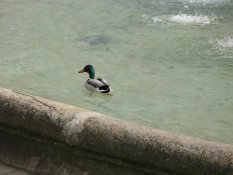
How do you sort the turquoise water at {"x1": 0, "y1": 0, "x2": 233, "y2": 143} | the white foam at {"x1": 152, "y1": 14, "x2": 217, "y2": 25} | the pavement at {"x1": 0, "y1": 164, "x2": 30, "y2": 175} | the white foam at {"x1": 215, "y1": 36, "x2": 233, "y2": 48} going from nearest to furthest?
the pavement at {"x1": 0, "y1": 164, "x2": 30, "y2": 175}, the turquoise water at {"x1": 0, "y1": 0, "x2": 233, "y2": 143}, the white foam at {"x1": 215, "y1": 36, "x2": 233, "y2": 48}, the white foam at {"x1": 152, "y1": 14, "x2": 217, "y2": 25}

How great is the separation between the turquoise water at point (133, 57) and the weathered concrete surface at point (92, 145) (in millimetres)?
3530

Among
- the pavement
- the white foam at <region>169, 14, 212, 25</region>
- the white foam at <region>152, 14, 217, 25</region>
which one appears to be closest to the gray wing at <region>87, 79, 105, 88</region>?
the pavement

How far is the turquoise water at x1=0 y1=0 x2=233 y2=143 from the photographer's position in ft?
27.7

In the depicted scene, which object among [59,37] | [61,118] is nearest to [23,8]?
[59,37]

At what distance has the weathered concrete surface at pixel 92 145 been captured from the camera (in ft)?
11.7

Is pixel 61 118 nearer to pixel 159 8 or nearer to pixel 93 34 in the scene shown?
pixel 93 34

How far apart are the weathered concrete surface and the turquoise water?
3.53 m

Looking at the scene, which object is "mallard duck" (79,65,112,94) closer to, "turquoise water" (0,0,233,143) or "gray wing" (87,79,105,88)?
"gray wing" (87,79,105,88)

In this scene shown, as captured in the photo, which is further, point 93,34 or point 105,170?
point 93,34

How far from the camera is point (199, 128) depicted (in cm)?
760

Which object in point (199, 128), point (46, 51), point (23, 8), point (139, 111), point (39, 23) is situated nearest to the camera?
point (199, 128)

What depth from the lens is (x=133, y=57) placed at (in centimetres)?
1116

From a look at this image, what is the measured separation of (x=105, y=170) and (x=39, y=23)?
1019cm

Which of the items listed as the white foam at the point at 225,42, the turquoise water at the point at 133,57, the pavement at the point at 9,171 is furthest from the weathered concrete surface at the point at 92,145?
the white foam at the point at 225,42
